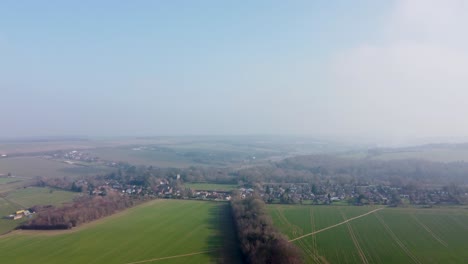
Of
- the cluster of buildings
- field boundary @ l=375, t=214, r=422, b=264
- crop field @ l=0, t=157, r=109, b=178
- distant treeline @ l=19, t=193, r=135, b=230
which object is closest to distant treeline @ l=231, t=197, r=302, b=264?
field boundary @ l=375, t=214, r=422, b=264

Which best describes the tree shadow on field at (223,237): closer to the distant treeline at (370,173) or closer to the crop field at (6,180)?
the distant treeline at (370,173)

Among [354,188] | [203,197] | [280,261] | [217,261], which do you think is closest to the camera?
[280,261]

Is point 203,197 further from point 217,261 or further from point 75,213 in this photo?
point 217,261

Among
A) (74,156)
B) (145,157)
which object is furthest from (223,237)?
(74,156)

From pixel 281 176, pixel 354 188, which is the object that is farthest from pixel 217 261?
pixel 281 176

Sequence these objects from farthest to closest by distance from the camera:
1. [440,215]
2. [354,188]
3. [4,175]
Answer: [4,175], [354,188], [440,215]

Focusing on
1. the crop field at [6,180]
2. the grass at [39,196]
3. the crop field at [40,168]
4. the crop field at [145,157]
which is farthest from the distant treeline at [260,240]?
the crop field at [145,157]

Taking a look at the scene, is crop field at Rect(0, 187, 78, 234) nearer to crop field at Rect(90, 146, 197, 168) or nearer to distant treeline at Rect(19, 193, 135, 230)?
distant treeline at Rect(19, 193, 135, 230)
